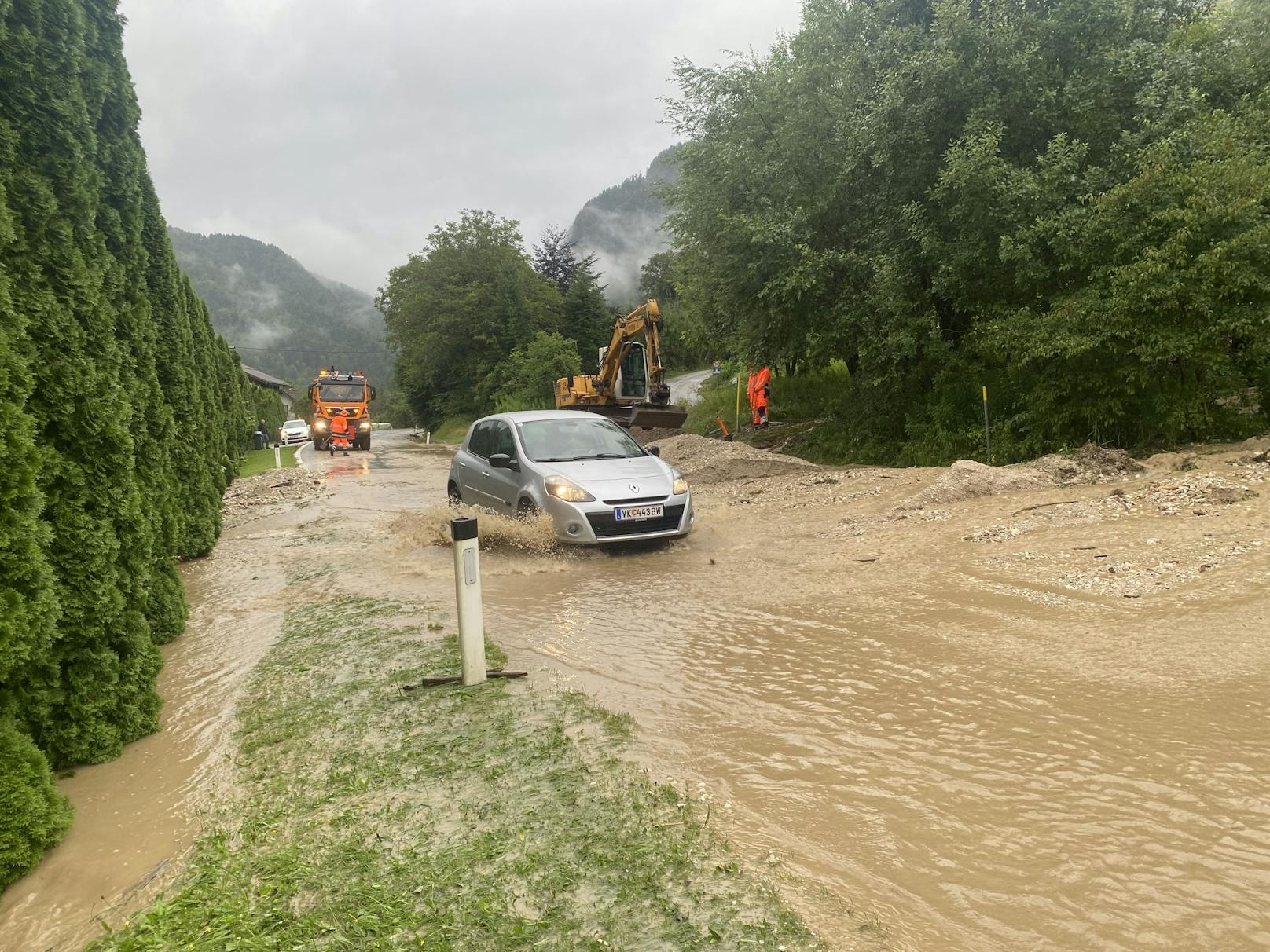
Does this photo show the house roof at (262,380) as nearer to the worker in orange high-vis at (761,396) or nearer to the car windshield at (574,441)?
the worker in orange high-vis at (761,396)

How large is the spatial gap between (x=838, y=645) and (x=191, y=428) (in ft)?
24.6

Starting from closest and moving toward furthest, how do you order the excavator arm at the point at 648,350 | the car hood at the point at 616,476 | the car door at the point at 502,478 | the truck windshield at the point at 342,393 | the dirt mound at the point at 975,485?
the car hood at the point at 616,476 → the car door at the point at 502,478 → the dirt mound at the point at 975,485 → the excavator arm at the point at 648,350 → the truck windshield at the point at 342,393

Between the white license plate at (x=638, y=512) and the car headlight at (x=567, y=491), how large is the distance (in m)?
0.32

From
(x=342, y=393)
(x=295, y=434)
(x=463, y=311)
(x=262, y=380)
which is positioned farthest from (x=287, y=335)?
(x=342, y=393)

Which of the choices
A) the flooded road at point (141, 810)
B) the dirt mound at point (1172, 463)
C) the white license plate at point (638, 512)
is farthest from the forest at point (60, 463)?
the dirt mound at point (1172, 463)

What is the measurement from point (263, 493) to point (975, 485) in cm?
1411

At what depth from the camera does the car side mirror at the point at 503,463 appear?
9031 millimetres

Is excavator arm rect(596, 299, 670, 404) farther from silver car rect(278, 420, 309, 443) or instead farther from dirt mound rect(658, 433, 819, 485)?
silver car rect(278, 420, 309, 443)

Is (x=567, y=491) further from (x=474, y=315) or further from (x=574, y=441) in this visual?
(x=474, y=315)

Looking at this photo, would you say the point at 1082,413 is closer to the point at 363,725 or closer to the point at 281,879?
the point at 363,725

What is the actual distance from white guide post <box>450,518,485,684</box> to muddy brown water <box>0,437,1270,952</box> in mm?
487

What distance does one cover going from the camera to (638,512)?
820 centimetres

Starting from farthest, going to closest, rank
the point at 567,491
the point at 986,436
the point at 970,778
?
the point at 986,436 → the point at 567,491 → the point at 970,778

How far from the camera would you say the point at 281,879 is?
266 centimetres
